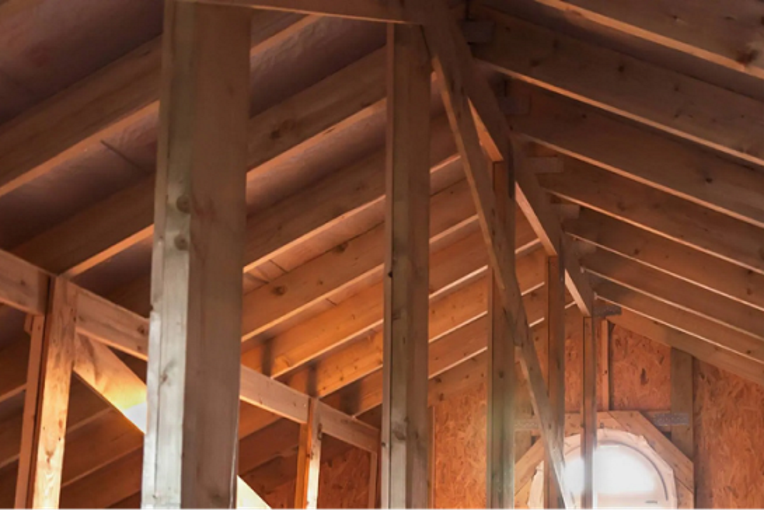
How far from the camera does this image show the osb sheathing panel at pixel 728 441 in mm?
9359

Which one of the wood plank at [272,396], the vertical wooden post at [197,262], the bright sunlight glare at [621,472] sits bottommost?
the vertical wooden post at [197,262]

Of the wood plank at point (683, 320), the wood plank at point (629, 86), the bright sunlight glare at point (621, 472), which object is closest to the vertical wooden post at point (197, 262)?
the wood plank at point (629, 86)

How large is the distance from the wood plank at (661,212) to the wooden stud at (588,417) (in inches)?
97.6

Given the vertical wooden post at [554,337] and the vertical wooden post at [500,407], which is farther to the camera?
the vertical wooden post at [554,337]

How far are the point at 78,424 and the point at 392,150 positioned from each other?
134 inches

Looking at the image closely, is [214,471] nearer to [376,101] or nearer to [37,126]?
[37,126]

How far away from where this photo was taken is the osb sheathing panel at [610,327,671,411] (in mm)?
9719

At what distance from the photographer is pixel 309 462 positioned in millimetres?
7820

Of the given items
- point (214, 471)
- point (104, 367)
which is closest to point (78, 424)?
point (104, 367)

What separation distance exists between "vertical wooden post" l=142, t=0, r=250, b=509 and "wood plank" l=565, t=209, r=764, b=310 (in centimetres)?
493

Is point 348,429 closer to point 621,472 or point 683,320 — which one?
point 621,472

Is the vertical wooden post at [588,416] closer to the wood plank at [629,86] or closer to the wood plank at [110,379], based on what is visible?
the wood plank at [110,379]

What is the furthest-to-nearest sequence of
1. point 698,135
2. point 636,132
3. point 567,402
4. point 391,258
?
point 567,402 < point 636,132 < point 698,135 < point 391,258

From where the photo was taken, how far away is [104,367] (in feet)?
16.7
